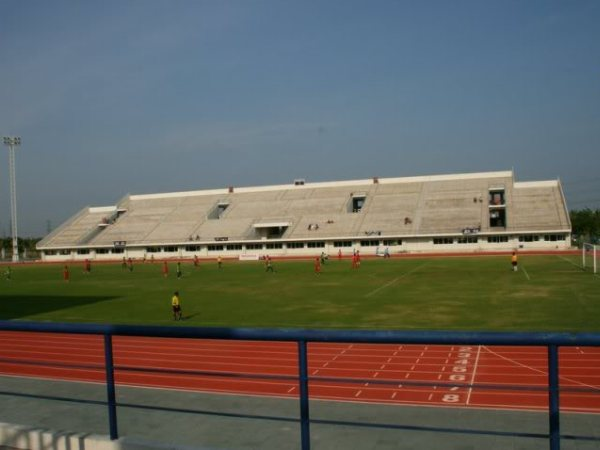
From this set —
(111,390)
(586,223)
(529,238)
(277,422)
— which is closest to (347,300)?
(277,422)

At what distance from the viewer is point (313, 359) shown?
13602 mm

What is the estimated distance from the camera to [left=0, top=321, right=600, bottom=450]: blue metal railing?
3.12 meters

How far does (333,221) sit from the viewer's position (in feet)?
252

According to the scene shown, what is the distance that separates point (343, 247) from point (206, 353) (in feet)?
193

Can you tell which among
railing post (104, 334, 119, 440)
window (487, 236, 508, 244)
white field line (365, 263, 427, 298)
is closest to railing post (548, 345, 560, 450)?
railing post (104, 334, 119, 440)

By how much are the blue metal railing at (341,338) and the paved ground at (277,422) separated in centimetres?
79

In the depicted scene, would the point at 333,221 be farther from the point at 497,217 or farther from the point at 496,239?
the point at 497,217

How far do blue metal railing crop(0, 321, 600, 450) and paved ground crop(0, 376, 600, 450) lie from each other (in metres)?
0.79

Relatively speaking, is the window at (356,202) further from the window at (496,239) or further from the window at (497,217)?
the window at (496,239)

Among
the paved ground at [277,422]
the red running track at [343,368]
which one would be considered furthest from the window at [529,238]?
the paved ground at [277,422]

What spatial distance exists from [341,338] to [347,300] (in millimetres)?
23059

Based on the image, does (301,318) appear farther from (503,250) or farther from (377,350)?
(503,250)

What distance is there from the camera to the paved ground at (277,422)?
5457mm

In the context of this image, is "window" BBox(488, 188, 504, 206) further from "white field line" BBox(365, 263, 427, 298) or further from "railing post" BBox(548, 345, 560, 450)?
"railing post" BBox(548, 345, 560, 450)
